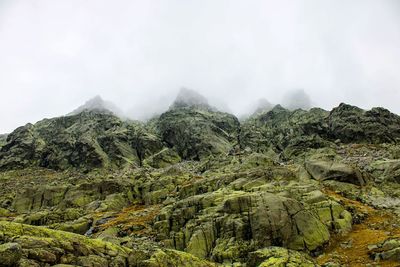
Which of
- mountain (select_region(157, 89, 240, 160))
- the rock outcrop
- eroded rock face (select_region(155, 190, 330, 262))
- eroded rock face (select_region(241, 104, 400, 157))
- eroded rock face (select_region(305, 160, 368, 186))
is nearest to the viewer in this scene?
eroded rock face (select_region(155, 190, 330, 262))

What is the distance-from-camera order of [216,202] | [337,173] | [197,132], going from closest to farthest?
[216,202], [337,173], [197,132]

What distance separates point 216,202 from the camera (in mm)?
47250

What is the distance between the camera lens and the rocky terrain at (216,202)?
28.7 meters

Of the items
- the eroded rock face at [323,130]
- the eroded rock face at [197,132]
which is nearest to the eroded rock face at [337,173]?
the eroded rock face at [323,130]

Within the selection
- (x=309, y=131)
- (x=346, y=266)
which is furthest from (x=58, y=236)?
(x=309, y=131)

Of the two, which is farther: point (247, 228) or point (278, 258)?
point (247, 228)

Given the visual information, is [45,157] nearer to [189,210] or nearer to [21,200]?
[21,200]

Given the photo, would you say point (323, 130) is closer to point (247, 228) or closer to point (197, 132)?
point (197, 132)

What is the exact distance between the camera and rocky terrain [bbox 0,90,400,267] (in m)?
28.7

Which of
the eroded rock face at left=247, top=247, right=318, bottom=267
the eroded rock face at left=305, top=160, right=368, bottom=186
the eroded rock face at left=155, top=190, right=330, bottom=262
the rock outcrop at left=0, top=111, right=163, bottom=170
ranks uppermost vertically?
the rock outcrop at left=0, top=111, right=163, bottom=170

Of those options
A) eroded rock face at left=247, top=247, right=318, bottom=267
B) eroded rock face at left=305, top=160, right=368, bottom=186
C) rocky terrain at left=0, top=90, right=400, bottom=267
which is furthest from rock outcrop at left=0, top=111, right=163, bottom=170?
eroded rock face at left=247, top=247, right=318, bottom=267

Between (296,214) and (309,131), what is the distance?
95.8m

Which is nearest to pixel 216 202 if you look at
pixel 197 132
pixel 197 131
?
pixel 197 132

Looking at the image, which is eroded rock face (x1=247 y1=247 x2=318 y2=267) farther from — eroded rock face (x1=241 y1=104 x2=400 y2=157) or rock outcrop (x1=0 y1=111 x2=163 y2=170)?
rock outcrop (x1=0 y1=111 x2=163 y2=170)
